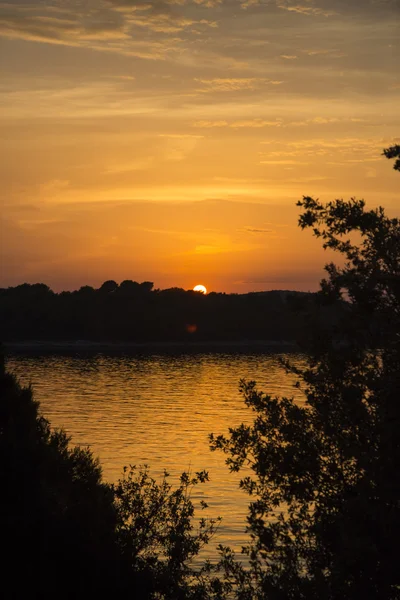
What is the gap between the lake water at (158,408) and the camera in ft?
191

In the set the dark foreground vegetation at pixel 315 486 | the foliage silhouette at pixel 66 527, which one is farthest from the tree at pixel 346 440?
the foliage silhouette at pixel 66 527

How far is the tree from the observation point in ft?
49.4

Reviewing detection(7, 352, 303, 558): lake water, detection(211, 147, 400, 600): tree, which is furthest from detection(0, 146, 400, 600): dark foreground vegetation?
detection(7, 352, 303, 558): lake water

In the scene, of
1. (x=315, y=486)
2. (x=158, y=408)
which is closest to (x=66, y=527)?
(x=315, y=486)

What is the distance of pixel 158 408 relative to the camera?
111625 millimetres

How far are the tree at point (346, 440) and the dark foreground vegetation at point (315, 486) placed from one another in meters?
0.03

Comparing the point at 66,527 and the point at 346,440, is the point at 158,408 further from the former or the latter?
the point at 346,440

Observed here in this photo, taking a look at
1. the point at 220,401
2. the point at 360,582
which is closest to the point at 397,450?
the point at 360,582

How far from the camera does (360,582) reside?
1522 centimetres

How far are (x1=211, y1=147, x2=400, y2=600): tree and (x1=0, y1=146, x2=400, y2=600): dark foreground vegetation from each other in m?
0.03

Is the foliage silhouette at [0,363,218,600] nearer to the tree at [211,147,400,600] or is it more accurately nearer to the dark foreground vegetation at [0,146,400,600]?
the dark foreground vegetation at [0,146,400,600]

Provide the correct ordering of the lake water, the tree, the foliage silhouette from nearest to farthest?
the tree < the foliage silhouette < the lake water

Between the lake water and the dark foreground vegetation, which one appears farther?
the lake water

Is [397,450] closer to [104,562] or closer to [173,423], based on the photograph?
[104,562]
